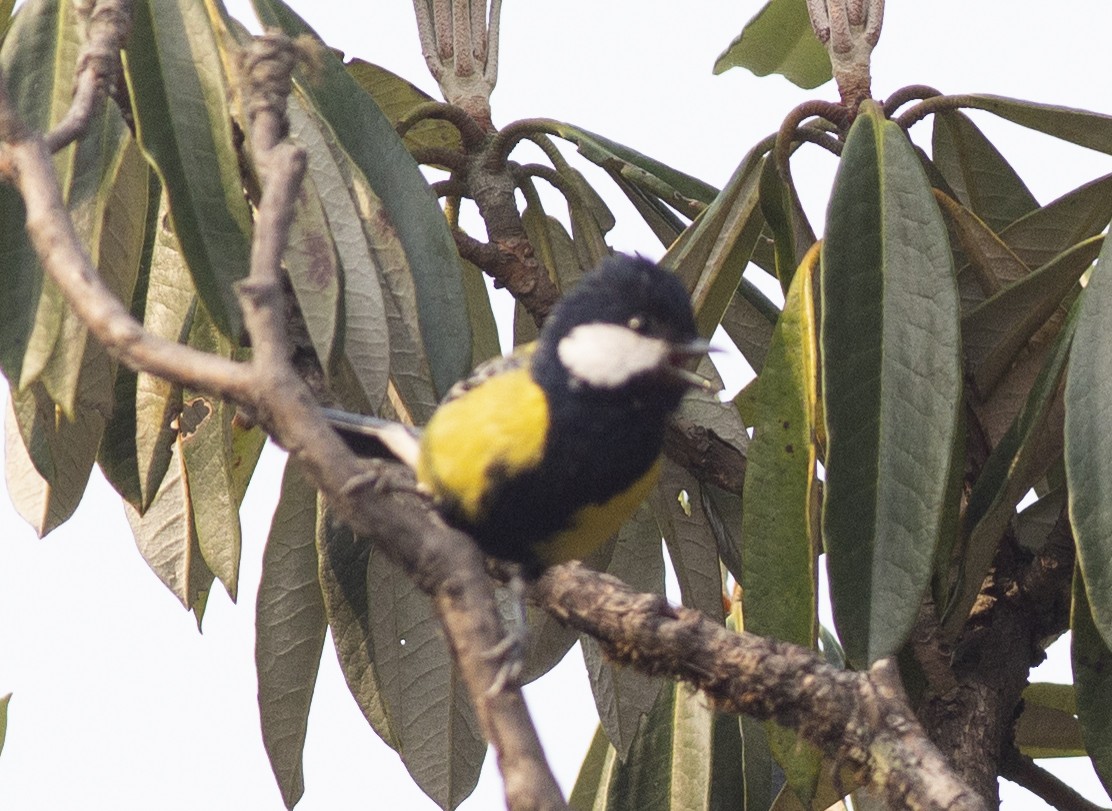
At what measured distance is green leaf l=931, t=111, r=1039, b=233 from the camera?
8.40 ft

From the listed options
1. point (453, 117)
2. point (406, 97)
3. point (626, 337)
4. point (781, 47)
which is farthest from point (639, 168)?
point (626, 337)

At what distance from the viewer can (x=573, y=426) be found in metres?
1.60

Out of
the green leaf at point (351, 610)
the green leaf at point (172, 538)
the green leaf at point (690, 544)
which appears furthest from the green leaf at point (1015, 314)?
the green leaf at point (172, 538)

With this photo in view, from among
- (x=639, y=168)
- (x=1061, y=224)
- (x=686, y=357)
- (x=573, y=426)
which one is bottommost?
(x=573, y=426)

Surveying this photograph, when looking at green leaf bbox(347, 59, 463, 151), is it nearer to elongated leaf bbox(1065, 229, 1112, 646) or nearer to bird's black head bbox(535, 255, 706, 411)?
bird's black head bbox(535, 255, 706, 411)

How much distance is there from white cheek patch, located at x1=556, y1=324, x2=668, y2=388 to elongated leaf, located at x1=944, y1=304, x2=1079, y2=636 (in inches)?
22.4

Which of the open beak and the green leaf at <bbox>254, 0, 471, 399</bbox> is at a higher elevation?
the green leaf at <bbox>254, 0, 471, 399</bbox>

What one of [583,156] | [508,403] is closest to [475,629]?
[508,403]

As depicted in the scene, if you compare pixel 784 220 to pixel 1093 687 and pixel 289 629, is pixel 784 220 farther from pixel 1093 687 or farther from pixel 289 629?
pixel 289 629

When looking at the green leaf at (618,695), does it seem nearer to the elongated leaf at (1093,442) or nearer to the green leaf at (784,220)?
the green leaf at (784,220)

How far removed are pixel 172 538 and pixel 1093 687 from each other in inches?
54.3

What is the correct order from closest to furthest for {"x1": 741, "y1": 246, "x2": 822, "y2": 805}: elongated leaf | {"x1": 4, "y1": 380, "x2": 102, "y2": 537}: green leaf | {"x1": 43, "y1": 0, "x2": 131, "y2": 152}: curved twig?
{"x1": 43, "y1": 0, "x2": 131, "y2": 152}: curved twig, {"x1": 741, "y1": 246, "x2": 822, "y2": 805}: elongated leaf, {"x1": 4, "y1": 380, "x2": 102, "y2": 537}: green leaf

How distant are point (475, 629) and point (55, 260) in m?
0.48

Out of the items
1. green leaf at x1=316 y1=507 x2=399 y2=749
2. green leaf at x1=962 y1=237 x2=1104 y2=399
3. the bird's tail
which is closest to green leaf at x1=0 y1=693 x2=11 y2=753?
green leaf at x1=316 y1=507 x2=399 y2=749
